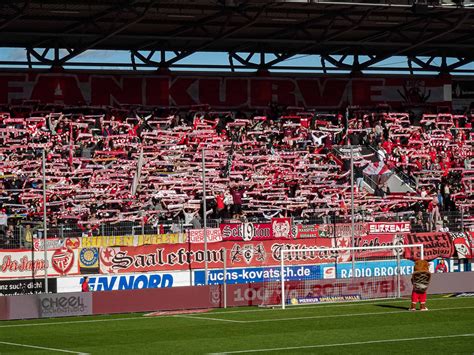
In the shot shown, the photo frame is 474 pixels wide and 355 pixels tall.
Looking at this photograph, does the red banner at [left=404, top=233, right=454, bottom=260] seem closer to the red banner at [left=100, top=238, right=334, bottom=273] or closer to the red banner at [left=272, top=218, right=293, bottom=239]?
the red banner at [left=100, top=238, right=334, bottom=273]

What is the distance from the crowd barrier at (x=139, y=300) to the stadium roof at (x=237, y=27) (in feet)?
41.0

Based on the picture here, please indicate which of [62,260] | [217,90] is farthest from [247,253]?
[217,90]

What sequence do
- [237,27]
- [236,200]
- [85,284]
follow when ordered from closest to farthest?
[85,284]
[236,200]
[237,27]

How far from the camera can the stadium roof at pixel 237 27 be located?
134 feet

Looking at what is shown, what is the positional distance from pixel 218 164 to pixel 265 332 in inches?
759

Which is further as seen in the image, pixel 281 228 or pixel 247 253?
pixel 281 228

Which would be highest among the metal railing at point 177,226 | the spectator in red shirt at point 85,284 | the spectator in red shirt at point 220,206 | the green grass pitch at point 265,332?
the spectator in red shirt at point 220,206

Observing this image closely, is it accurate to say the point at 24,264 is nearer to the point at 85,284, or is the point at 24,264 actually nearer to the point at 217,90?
the point at 85,284

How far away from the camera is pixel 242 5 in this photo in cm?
4112

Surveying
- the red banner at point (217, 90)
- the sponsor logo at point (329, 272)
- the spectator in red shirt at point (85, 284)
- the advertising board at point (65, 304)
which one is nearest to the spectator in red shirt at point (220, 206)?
the sponsor logo at point (329, 272)

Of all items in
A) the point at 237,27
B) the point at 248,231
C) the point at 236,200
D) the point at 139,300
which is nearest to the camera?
the point at 139,300

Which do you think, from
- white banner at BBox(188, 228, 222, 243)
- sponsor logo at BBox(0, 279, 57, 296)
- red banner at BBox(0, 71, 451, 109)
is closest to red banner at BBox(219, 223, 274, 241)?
white banner at BBox(188, 228, 222, 243)

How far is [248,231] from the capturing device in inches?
1414

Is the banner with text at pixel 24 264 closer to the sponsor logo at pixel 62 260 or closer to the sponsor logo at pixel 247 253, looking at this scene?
the sponsor logo at pixel 62 260
